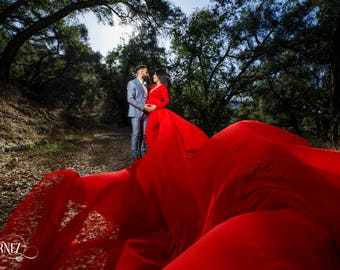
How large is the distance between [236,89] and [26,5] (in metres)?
12.8

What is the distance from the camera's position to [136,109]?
238 inches

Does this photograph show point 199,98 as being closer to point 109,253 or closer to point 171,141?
point 171,141

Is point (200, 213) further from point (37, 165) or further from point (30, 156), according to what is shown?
point (30, 156)

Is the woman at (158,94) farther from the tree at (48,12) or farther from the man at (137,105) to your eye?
the tree at (48,12)

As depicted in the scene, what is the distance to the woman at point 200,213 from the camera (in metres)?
0.99

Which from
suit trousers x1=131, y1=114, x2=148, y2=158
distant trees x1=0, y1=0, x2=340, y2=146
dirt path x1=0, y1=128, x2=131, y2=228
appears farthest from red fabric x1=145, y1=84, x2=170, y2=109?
distant trees x1=0, y1=0, x2=340, y2=146

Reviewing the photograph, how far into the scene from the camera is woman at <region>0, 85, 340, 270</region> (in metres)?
0.99

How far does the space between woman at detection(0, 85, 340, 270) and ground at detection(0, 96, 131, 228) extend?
139 centimetres

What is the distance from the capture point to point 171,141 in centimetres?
337

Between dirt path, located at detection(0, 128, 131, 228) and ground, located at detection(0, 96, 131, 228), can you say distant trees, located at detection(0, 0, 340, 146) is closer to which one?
ground, located at detection(0, 96, 131, 228)

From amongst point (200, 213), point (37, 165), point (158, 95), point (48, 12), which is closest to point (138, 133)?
point (158, 95)

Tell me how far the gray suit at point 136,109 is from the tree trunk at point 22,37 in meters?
8.93

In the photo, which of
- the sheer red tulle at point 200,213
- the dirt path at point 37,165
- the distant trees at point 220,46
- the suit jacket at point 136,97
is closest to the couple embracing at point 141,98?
Answer: the suit jacket at point 136,97

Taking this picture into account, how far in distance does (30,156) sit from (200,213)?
534 centimetres
